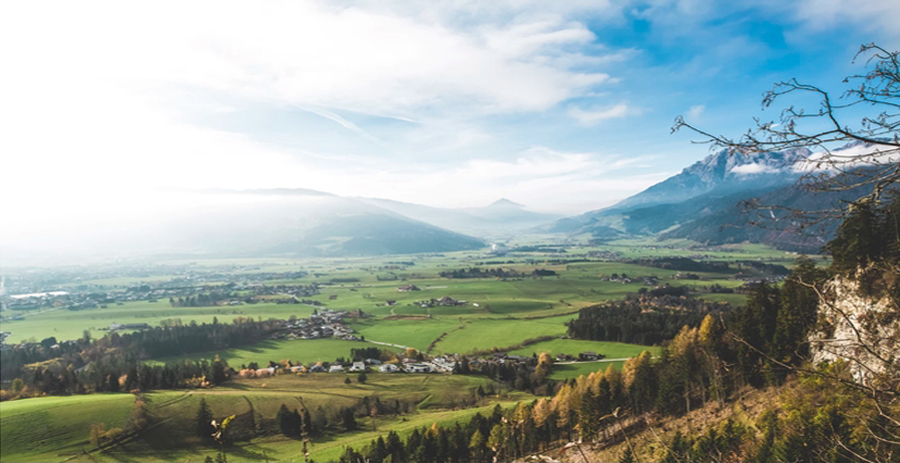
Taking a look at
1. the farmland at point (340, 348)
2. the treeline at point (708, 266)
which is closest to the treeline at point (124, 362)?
the farmland at point (340, 348)

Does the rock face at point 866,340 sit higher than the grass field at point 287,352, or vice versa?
the rock face at point 866,340

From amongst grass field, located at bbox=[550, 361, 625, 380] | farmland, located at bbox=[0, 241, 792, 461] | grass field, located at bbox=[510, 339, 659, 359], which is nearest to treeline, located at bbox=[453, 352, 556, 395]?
farmland, located at bbox=[0, 241, 792, 461]

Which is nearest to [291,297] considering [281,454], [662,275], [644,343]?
[281,454]

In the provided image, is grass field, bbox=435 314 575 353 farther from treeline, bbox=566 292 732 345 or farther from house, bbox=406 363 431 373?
house, bbox=406 363 431 373

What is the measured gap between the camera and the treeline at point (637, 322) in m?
61.8

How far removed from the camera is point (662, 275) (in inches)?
5113

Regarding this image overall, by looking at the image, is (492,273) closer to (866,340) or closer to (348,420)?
(348,420)

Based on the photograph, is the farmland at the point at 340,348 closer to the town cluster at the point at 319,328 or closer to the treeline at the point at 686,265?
the town cluster at the point at 319,328

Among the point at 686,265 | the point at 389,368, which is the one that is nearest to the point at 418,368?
the point at 389,368

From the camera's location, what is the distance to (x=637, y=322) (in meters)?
65.3

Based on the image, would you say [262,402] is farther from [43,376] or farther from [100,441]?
[43,376]

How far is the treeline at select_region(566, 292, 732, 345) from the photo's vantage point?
6178 cm

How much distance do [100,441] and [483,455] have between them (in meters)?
38.7

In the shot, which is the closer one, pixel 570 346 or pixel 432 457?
pixel 432 457
